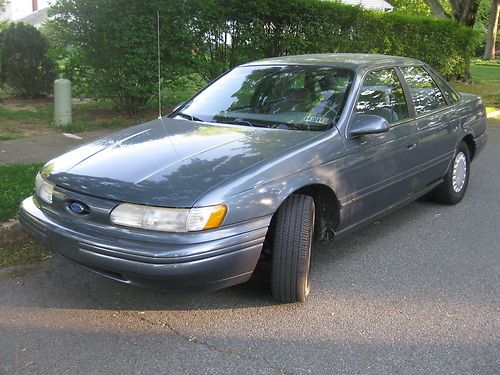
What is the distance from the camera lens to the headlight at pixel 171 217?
3.01 m

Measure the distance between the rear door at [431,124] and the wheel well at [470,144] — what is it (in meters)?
0.41

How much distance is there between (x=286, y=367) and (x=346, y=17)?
33.4 ft

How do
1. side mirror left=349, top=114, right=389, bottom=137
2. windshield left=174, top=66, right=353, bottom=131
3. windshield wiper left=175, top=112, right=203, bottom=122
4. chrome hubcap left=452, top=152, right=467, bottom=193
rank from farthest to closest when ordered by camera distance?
chrome hubcap left=452, top=152, right=467, bottom=193
windshield wiper left=175, top=112, right=203, bottom=122
windshield left=174, top=66, right=353, bottom=131
side mirror left=349, top=114, right=389, bottom=137

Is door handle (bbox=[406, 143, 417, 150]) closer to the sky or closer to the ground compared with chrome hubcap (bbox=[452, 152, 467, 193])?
closer to the sky

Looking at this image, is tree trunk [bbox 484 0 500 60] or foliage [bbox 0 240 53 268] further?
tree trunk [bbox 484 0 500 60]

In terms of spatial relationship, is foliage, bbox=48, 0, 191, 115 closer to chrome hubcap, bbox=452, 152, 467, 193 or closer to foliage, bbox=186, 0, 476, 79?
foliage, bbox=186, 0, 476, 79

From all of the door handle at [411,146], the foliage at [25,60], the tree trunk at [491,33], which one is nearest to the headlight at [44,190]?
the door handle at [411,146]

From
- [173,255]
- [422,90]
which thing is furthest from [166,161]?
[422,90]

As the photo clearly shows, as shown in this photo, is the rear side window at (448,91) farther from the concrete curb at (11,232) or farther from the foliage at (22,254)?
the concrete curb at (11,232)

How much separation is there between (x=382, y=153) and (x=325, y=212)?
737 mm

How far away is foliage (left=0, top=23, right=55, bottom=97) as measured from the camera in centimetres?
1027

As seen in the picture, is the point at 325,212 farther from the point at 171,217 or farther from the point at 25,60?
the point at 25,60

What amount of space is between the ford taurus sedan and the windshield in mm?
12

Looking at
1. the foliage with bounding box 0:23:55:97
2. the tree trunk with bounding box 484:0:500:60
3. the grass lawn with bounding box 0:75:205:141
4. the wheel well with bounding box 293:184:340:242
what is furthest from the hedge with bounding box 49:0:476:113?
the tree trunk with bounding box 484:0:500:60
